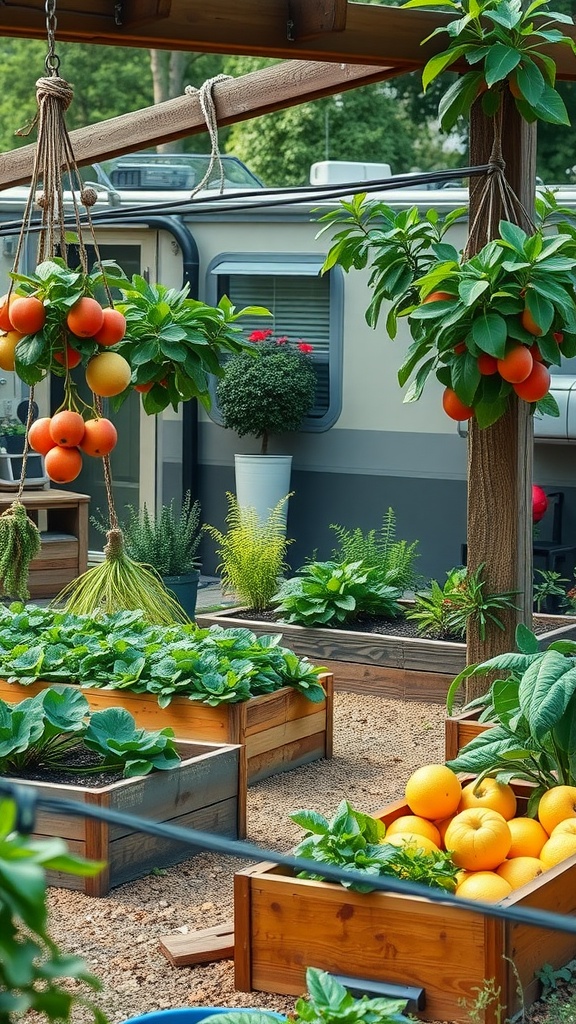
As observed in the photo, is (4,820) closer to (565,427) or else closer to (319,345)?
(565,427)

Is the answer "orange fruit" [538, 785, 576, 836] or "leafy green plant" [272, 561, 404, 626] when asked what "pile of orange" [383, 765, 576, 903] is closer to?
"orange fruit" [538, 785, 576, 836]

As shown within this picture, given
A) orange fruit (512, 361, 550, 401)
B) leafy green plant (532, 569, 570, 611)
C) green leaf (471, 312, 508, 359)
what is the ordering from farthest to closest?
leafy green plant (532, 569, 570, 611)
orange fruit (512, 361, 550, 401)
green leaf (471, 312, 508, 359)

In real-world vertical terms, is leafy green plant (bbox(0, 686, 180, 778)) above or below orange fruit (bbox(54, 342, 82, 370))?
below

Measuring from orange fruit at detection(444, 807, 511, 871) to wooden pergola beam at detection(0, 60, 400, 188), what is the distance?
9.39 ft

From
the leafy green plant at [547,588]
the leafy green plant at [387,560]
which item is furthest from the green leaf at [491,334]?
the leafy green plant at [547,588]

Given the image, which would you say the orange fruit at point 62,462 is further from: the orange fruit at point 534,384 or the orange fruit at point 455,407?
the orange fruit at point 534,384

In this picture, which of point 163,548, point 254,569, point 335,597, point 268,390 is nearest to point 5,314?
point 335,597

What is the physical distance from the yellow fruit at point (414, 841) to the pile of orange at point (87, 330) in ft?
4.75

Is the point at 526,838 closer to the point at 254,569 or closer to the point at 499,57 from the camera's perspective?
the point at 499,57

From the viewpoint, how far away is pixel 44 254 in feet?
13.1

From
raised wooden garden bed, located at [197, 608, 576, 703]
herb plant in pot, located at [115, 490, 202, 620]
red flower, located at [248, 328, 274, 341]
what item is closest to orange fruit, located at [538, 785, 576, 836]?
raised wooden garden bed, located at [197, 608, 576, 703]

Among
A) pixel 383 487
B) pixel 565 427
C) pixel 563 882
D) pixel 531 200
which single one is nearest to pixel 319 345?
pixel 383 487

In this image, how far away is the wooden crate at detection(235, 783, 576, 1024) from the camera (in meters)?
2.96

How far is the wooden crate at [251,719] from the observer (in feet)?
15.4
